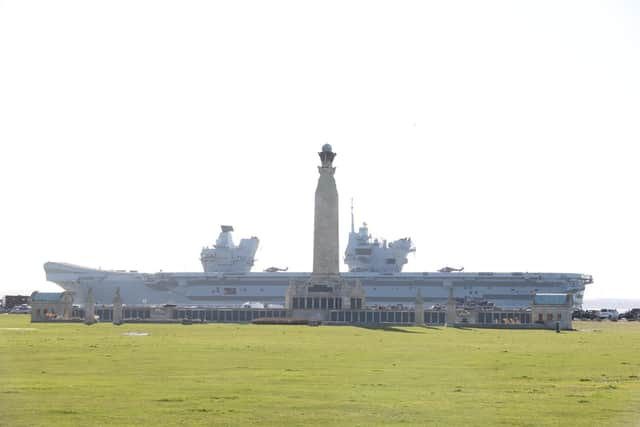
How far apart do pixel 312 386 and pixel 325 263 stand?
328ft

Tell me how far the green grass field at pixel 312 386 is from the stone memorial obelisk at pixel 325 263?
74.3m

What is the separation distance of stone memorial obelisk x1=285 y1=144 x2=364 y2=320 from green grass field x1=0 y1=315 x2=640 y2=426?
74344mm

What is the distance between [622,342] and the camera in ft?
237

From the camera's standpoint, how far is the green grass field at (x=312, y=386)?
2803cm

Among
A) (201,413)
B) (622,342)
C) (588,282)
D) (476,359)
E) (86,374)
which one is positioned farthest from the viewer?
(588,282)

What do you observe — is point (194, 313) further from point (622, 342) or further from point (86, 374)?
point (86, 374)

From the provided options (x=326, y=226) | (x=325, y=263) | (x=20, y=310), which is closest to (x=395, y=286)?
(x=325, y=263)

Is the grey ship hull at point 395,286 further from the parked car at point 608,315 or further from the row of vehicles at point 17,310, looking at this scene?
the row of vehicles at point 17,310

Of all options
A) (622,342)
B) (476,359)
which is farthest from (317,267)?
(476,359)

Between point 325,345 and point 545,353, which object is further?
point 325,345

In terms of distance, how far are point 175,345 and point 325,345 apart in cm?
822

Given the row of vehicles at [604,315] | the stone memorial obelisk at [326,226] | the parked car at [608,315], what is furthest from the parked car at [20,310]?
the parked car at [608,315]

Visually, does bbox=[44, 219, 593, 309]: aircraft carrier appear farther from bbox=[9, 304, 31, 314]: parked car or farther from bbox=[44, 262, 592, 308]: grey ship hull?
bbox=[9, 304, 31, 314]: parked car

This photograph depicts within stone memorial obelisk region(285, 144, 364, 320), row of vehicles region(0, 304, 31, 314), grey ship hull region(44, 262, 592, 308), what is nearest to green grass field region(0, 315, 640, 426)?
stone memorial obelisk region(285, 144, 364, 320)
